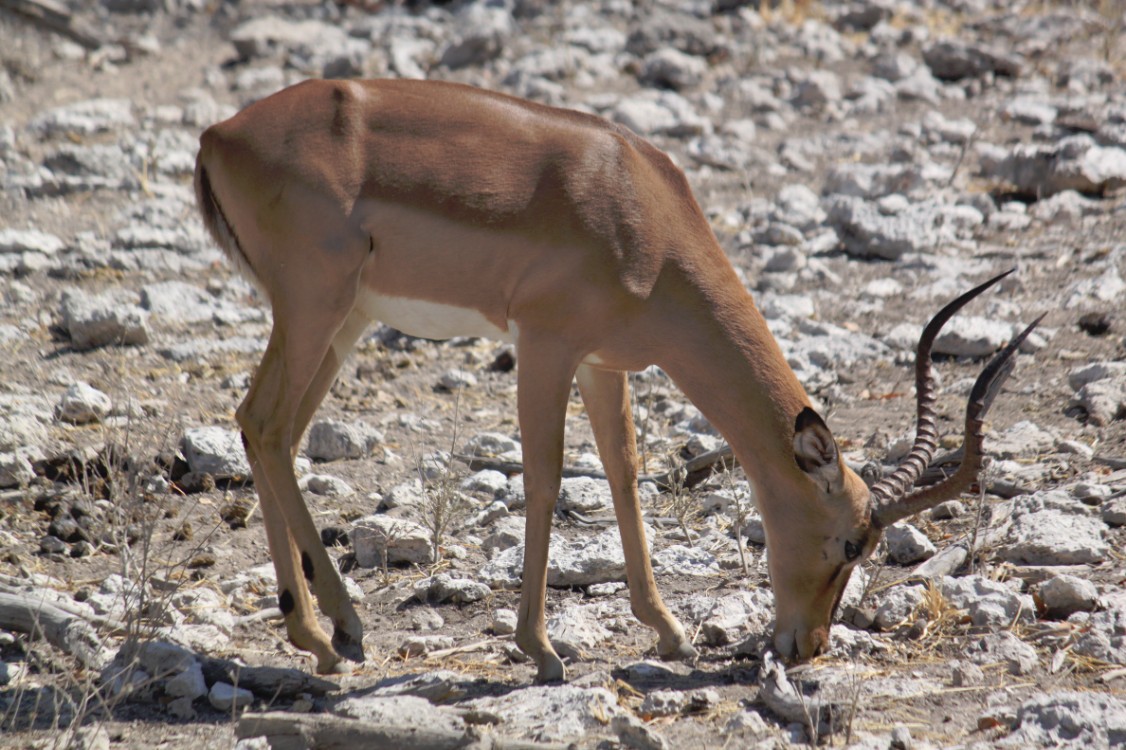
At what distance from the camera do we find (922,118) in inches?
480

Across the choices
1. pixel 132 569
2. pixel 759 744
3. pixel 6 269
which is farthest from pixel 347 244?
pixel 6 269

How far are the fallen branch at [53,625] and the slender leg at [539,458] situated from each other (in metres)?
1.59

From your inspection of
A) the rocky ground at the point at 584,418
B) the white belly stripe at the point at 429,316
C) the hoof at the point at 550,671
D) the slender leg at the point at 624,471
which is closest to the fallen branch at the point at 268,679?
the rocky ground at the point at 584,418

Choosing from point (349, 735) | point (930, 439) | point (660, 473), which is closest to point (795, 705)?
point (930, 439)

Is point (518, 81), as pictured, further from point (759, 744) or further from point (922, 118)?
point (759, 744)

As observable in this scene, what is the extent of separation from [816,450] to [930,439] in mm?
530

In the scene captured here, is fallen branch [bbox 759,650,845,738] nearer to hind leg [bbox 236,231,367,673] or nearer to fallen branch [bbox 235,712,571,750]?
fallen branch [bbox 235,712,571,750]

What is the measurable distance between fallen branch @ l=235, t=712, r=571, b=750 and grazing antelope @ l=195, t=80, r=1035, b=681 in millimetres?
897

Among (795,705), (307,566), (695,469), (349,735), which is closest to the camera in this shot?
(349,735)

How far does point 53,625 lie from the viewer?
181 inches

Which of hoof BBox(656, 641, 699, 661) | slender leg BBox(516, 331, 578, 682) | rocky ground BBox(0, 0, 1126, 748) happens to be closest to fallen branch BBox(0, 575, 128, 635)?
rocky ground BBox(0, 0, 1126, 748)

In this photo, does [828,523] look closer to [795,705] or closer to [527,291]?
[795,705]

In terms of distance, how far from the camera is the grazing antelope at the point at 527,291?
4969 millimetres

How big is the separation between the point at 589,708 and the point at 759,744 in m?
0.60
